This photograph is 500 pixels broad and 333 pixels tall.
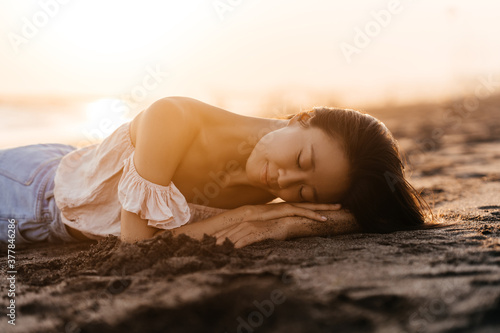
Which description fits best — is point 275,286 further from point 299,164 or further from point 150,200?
point 150,200

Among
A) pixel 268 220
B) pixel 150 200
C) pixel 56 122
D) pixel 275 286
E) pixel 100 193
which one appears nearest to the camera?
pixel 275 286

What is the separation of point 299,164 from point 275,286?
916 mm

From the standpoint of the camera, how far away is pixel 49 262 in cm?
225

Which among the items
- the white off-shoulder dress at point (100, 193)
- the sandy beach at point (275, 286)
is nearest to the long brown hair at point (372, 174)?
the sandy beach at point (275, 286)

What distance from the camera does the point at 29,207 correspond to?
2.98m

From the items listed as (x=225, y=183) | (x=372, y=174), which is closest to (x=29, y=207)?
(x=225, y=183)

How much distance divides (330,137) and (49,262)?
1.64 m

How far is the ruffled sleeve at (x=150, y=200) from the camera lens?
2.26 m

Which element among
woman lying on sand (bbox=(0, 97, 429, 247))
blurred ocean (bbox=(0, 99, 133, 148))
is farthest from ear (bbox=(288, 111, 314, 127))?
blurred ocean (bbox=(0, 99, 133, 148))

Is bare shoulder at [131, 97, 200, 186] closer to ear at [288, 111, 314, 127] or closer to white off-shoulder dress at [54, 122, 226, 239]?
white off-shoulder dress at [54, 122, 226, 239]

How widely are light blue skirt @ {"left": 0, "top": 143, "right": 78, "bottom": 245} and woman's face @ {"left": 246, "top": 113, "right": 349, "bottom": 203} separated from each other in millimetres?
1495

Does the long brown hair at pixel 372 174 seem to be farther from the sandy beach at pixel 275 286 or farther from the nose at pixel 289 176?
the nose at pixel 289 176

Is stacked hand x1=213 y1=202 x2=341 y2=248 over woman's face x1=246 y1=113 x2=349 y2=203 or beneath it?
beneath

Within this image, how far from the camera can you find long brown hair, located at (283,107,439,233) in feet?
7.82
